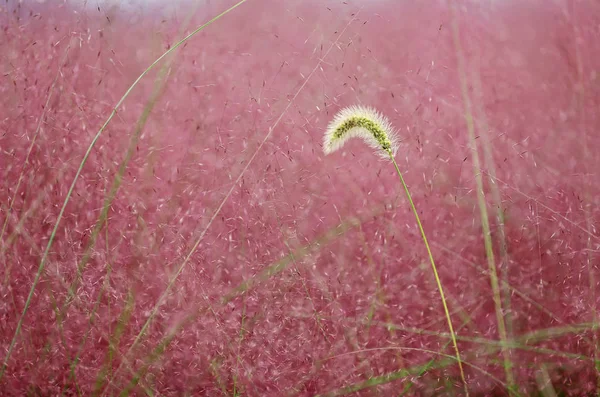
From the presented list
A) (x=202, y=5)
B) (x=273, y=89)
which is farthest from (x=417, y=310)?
(x=202, y=5)

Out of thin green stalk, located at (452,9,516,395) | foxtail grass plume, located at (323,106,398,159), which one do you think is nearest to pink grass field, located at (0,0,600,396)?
thin green stalk, located at (452,9,516,395)

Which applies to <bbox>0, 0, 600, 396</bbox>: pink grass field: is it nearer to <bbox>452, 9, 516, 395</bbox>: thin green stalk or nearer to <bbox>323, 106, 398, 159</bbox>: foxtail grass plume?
<bbox>452, 9, 516, 395</bbox>: thin green stalk

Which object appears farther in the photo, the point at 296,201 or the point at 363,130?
the point at 296,201

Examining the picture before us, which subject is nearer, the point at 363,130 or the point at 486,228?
the point at 363,130

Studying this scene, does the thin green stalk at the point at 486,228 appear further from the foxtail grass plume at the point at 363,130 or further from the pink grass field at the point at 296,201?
the foxtail grass plume at the point at 363,130

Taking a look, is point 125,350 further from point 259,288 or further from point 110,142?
point 110,142

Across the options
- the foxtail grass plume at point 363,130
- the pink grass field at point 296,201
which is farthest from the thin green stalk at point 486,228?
the foxtail grass plume at point 363,130

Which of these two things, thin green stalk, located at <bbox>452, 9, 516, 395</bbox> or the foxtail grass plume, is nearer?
the foxtail grass plume

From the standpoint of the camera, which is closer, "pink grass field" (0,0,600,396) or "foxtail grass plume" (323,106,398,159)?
"foxtail grass plume" (323,106,398,159)
